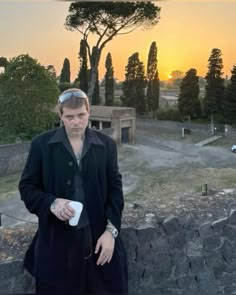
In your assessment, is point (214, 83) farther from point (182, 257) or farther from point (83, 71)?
point (182, 257)

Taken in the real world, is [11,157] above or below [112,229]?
below

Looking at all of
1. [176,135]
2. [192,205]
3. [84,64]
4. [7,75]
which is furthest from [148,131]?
[192,205]

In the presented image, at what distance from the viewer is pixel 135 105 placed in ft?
64.2

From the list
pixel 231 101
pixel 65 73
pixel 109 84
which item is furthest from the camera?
pixel 109 84

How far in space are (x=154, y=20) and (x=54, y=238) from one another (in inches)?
558

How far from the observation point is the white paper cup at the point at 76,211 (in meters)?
0.94

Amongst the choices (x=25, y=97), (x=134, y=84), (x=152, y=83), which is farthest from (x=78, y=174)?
(x=152, y=83)

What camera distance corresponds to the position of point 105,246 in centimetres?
102

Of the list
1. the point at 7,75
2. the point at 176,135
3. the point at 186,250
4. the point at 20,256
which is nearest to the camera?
the point at 20,256

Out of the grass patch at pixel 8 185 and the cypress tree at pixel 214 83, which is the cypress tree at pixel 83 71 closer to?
the cypress tree at pixel 214 83

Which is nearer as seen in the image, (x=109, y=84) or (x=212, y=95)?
(x=212, y=95)

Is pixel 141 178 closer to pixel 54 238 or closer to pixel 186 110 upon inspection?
pixel 54 238

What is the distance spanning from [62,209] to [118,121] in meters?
12.6

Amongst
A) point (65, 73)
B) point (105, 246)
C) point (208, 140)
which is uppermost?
point (65, 73)
